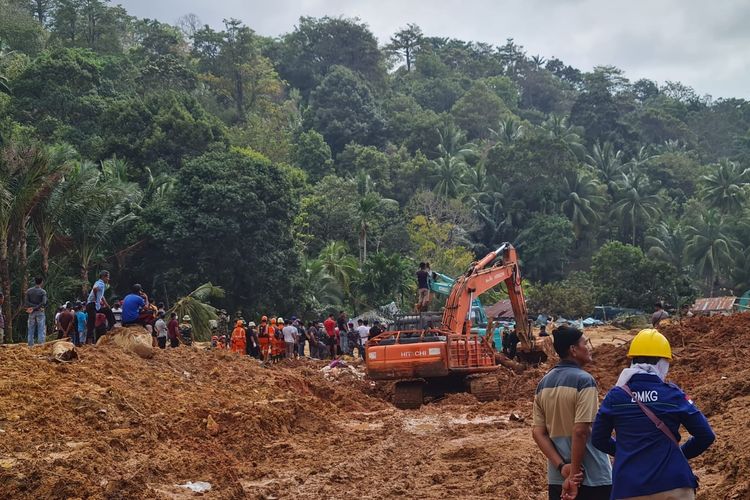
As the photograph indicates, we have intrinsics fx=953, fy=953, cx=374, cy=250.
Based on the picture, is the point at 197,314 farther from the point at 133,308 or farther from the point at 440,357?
the point at 440,357

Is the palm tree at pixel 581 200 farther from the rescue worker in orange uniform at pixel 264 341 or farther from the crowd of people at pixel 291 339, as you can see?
the rescue worker in orange uniform at pixel 264 341

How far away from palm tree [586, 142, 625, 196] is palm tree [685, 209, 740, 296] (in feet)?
44.2

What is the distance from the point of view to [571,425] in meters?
5.96

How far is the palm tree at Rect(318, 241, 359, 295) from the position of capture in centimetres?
4650

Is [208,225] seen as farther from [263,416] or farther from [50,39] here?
[50,39]

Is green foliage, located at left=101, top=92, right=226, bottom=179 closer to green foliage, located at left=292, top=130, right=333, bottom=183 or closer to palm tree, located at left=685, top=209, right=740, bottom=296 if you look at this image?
green foliage, located at left=292, top=130, right=333, bottom=183

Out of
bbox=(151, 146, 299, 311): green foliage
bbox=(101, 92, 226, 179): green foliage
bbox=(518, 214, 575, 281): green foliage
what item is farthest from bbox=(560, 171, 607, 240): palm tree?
bbox=(151, 146, 299, 311): green foliage

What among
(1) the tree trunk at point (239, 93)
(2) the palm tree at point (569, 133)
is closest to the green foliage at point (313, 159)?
(1) the tree trunk at point (239, 93)

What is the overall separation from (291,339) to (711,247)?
136 feet

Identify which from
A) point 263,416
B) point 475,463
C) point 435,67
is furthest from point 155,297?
point 435,67

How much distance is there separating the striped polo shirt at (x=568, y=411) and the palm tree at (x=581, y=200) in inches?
2555

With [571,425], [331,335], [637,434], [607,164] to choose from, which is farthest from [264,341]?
[607,164]

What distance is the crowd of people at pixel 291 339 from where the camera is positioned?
86.8 ft

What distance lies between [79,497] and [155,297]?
30428mm
